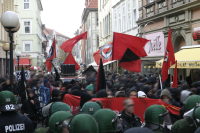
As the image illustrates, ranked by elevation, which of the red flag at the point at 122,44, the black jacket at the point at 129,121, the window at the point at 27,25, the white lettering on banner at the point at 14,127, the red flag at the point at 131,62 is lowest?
the black jacket at the point at 129,121

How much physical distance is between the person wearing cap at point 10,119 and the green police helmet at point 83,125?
3.29 feet

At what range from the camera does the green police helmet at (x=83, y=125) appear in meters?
3.16

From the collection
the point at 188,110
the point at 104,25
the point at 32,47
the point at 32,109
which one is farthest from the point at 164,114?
the point at 32,47

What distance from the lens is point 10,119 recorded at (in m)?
3.85

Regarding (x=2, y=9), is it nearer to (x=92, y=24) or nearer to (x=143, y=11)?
(x=143, y=11)

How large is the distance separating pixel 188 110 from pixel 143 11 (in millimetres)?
17684

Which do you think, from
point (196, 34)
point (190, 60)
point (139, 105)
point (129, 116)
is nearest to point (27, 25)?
point (196, 34)

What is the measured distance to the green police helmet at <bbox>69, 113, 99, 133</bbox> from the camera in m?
3.16

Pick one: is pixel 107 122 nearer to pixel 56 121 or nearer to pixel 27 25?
A: pixel 56 121

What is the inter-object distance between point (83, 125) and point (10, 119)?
1.28 m

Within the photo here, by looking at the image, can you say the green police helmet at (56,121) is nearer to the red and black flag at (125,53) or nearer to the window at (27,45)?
the red and black flag at (125,53)

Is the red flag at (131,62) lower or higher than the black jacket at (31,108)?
higher

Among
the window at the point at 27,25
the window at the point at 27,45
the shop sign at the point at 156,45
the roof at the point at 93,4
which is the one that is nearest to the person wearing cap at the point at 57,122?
the shop sign at the point at 156,45

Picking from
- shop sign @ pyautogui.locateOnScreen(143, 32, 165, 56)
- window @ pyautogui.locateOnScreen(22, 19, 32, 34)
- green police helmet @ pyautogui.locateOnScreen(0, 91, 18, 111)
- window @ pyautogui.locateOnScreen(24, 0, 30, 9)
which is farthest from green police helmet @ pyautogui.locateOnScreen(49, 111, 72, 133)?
window @ pyautogui.locateOnScreen(24, 0, 30, 9)
